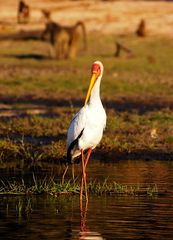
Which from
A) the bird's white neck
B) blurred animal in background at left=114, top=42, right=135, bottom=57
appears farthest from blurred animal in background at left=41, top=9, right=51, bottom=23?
the bird's white neck

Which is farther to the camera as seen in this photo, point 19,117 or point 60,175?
point 19,117

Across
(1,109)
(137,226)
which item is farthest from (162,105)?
(137,226)

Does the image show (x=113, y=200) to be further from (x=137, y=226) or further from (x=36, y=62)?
(x=36, y=62)

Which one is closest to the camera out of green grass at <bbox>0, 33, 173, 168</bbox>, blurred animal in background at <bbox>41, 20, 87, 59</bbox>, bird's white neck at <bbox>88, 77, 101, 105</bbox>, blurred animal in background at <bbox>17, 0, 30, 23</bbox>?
bird's white neck at <bbox>88, 77, 101, 105</bbox>

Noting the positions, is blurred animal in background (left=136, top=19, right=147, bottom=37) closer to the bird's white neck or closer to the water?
the water

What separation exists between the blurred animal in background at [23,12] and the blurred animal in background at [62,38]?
4.75 feet

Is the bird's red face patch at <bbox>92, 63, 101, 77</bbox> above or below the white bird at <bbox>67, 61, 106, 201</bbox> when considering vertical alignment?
above

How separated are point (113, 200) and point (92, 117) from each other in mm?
987

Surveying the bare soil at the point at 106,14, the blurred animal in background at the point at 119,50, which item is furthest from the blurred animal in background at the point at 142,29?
the blurred animal in background at the point at 119,50

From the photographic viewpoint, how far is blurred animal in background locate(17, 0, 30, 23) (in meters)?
29.1

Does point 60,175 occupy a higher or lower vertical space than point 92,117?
lower

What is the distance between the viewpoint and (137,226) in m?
8.27

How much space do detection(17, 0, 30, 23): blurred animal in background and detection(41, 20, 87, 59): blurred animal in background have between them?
4.75 ft

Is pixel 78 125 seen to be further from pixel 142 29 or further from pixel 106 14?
pixel 106 14
